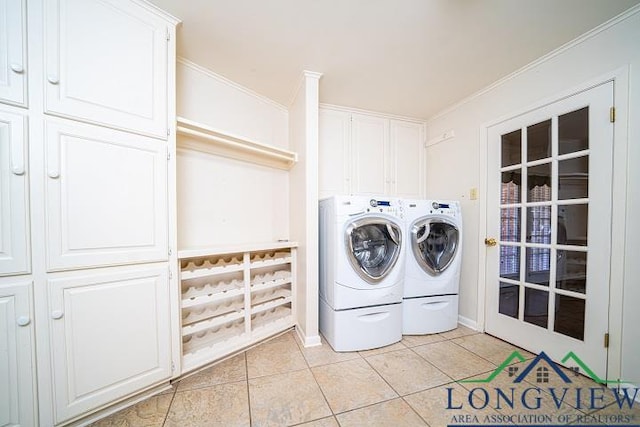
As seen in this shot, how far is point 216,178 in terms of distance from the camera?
6.41ft

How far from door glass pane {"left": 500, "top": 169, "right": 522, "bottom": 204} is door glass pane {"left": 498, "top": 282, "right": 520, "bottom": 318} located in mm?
758

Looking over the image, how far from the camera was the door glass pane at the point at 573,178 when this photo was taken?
152cm

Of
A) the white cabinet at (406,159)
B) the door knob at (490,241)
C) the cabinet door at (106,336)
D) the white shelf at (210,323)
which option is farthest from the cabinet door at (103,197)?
the door knob at (490,241)

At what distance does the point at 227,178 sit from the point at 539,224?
2672mm

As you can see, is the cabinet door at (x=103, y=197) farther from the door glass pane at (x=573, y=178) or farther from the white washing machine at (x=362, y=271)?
the door glass pane at (x=573, y=178)

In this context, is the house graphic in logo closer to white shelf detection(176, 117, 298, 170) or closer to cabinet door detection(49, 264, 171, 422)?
cabinet door detection(49, 264, 171, 422)

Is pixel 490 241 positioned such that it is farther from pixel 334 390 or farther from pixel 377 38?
pixel 377 38

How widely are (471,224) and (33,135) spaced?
3147 mm

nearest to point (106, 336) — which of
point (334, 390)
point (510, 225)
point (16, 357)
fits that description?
point (16, 357)

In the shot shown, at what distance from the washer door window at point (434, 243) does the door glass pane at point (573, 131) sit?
0.96 meters

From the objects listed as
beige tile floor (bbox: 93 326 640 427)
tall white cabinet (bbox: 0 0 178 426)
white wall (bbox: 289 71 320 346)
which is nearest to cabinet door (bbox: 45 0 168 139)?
tall white cabinet (bbox: 0 0 178 426)

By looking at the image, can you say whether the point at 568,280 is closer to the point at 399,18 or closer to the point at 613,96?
the point at 613,96

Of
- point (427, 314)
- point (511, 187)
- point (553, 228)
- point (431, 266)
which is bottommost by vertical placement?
point (427, 314)

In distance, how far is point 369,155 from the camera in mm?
2635
